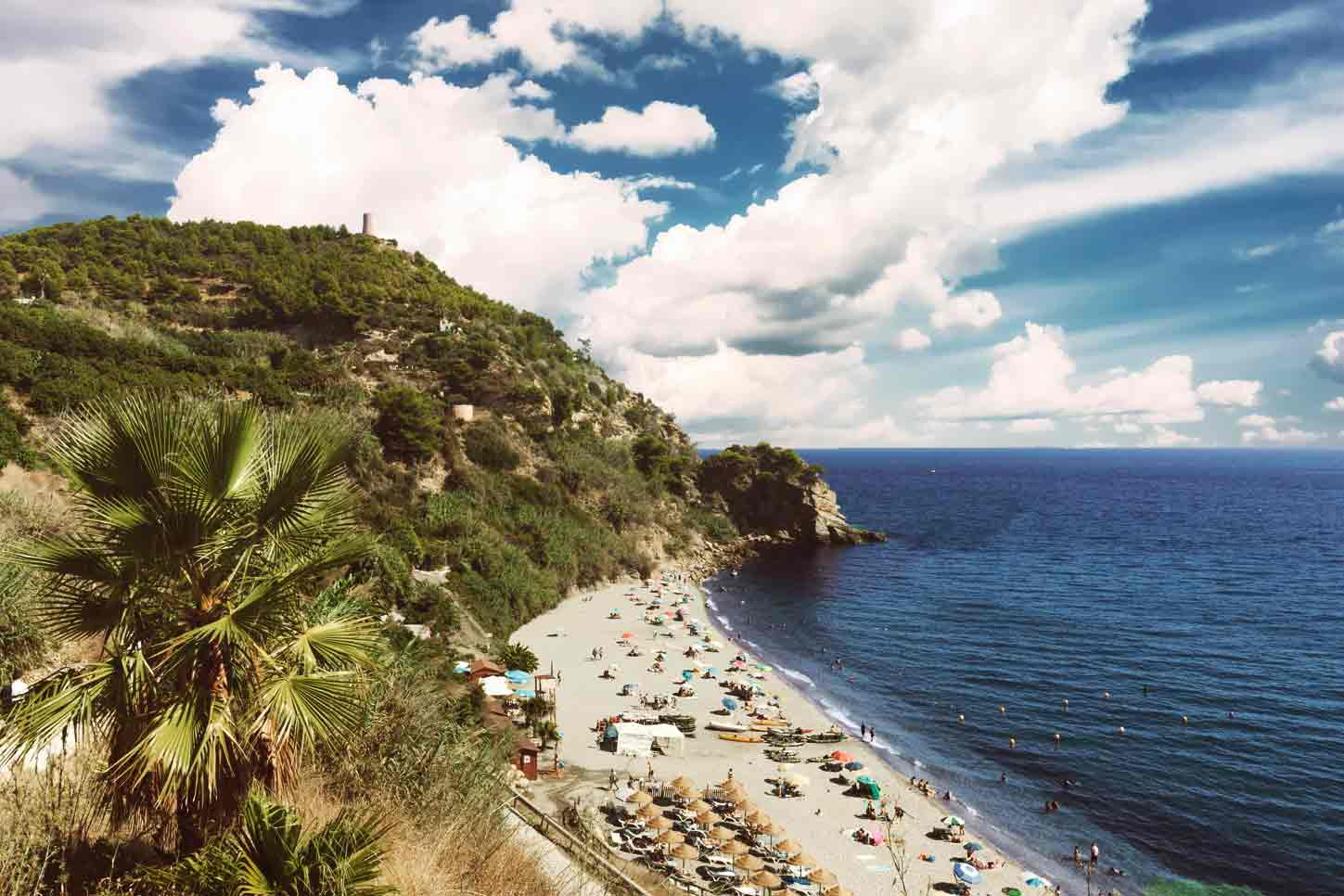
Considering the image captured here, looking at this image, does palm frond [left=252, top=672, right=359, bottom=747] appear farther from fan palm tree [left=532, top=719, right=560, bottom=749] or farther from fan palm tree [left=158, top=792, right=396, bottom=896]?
fan palm tree [left=532, top=719, right=560, bottom=749]

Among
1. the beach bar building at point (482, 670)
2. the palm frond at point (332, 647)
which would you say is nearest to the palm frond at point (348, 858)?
the palm frond at point (332, 647)

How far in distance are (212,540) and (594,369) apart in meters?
82.9

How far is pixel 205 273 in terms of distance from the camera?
2598 inches

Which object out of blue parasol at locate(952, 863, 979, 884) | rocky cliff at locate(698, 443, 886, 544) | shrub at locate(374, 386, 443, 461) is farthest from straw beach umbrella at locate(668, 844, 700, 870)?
rocky cliff at locate(698, 443, 886, 544)

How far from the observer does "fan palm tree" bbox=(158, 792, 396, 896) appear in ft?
17.4

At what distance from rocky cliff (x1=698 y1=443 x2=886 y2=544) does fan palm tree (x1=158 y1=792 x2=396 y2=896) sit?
75.7 m

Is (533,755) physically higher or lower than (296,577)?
lower

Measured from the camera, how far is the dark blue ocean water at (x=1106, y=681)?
915 inches

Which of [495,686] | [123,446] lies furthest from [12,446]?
[123,446]

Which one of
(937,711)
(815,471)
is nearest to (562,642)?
(937,711)

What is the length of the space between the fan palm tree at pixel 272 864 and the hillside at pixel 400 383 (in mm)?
24968

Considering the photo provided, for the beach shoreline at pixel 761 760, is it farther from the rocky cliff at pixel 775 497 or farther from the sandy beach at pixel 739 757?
the rocky cliff at pixel 775 497

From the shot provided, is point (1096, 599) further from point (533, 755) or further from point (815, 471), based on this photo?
point (533, 755)

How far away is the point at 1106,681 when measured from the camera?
118 ft
